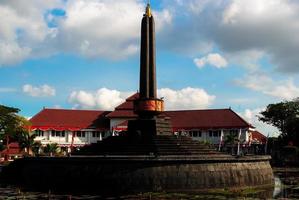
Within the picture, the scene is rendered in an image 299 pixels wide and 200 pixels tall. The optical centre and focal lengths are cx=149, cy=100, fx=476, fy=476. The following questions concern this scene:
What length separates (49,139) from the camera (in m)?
76.0

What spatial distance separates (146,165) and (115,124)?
49.7m

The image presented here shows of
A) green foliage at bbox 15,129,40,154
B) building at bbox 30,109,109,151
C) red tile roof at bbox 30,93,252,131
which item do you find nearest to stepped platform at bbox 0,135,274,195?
green foliage at bbox 15,129,40,154

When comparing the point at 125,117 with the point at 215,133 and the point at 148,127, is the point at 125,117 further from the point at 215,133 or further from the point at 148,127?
the point at 148,127

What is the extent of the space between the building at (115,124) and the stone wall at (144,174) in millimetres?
42394

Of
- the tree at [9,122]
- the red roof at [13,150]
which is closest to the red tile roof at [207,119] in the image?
the red roof at [13,150]

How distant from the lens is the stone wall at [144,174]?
1061 inches

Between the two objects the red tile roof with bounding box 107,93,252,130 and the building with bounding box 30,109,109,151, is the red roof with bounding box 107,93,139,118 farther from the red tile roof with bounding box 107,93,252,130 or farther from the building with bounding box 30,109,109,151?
the building with bounding box 30,109,109,151

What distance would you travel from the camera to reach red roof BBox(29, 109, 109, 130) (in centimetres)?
7544

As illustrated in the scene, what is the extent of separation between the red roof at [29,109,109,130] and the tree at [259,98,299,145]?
88.2 feet

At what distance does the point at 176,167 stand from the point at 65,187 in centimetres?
685

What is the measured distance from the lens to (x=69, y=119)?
7756cm

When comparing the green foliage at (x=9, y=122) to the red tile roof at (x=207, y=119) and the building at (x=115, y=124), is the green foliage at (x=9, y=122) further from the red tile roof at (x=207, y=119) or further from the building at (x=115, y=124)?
the red tile roof at (x=207, y=119)

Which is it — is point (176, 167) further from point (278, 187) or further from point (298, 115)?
point (298, 115)

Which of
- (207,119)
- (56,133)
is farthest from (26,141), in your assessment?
(207,119)
